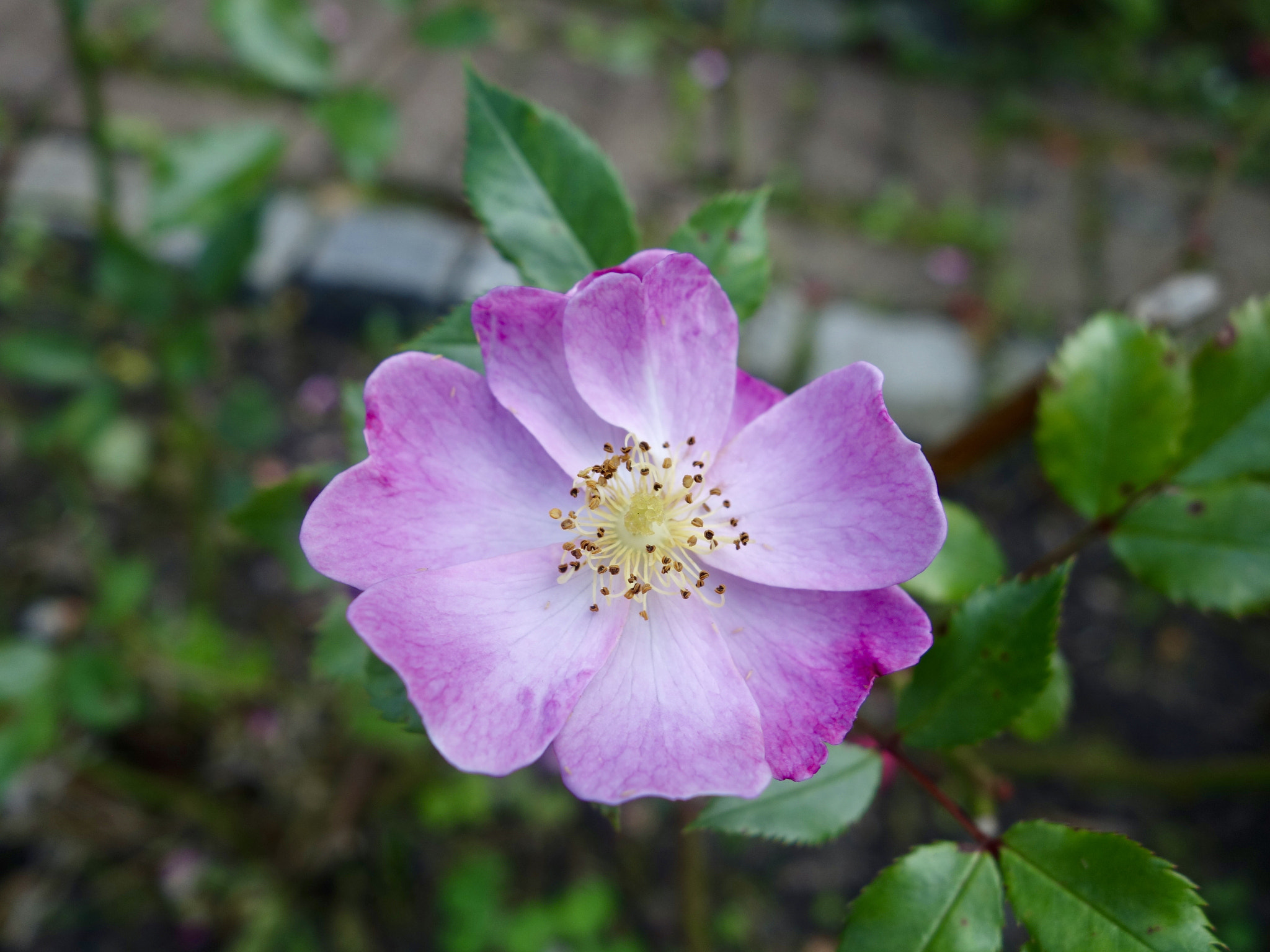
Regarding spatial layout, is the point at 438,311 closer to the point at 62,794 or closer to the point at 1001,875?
the point at 62,794

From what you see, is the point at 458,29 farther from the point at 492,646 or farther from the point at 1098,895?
the point at 1098,895

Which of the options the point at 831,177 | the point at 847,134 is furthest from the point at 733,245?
the point at 847,134

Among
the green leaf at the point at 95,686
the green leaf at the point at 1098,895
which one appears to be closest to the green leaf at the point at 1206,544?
the green leaf at the point at 1098,895

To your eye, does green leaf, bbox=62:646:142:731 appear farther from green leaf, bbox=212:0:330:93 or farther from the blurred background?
green leaf, bbox=212:0:330:93

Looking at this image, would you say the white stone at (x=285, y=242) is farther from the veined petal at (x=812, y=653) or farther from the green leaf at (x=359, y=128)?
the veined petal at (x=812, y=653)

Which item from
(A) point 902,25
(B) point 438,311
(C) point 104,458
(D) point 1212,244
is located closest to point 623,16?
(A) point 902,25

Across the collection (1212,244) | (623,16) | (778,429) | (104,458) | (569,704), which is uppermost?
(778,429)
